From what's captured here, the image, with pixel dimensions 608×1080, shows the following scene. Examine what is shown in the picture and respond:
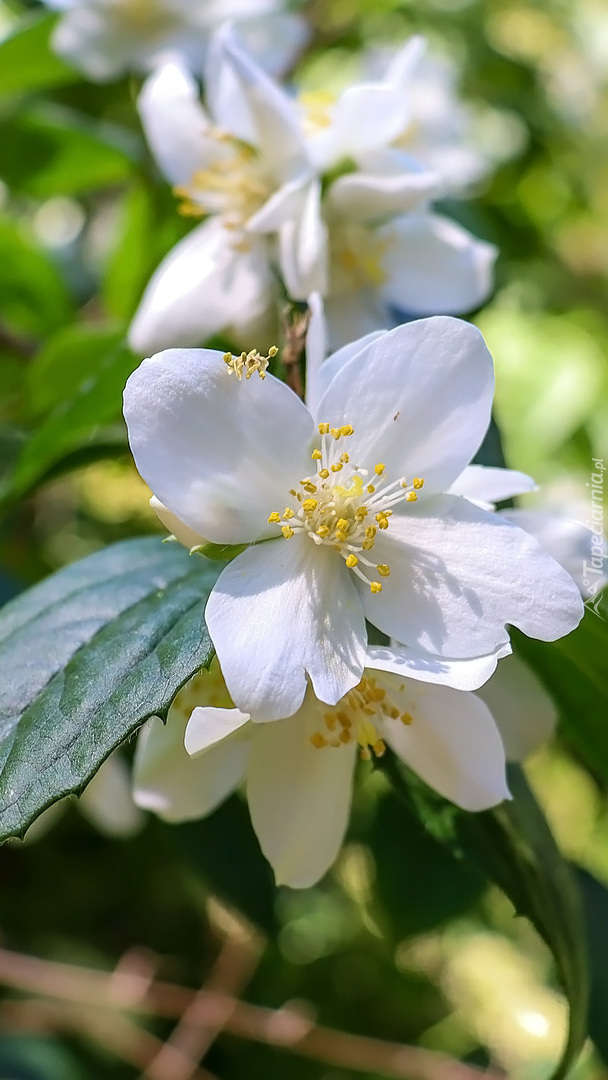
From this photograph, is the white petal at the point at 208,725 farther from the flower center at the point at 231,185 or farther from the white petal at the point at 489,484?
the flower center at the point at 231,185

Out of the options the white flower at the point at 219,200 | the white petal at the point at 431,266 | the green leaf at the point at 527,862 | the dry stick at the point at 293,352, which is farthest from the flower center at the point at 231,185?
the green leaf at the point at 527,862

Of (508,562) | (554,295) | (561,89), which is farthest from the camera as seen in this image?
(561,89)

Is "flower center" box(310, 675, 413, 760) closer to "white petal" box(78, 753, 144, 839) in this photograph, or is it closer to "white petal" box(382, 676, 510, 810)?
"white petal" box(382, 676, 510, 810)

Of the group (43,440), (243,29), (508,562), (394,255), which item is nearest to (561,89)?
(243,29)

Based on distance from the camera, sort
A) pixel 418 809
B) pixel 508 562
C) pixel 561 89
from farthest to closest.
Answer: pixel 561 89, pixel 418 809, pixel 508 562

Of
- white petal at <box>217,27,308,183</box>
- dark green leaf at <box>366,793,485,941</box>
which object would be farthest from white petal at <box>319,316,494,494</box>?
dark green leaf at <box>366,793,485,941</box>

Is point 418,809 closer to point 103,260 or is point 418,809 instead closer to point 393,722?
point 393,722

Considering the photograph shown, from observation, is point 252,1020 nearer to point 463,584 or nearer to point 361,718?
point 361,718
